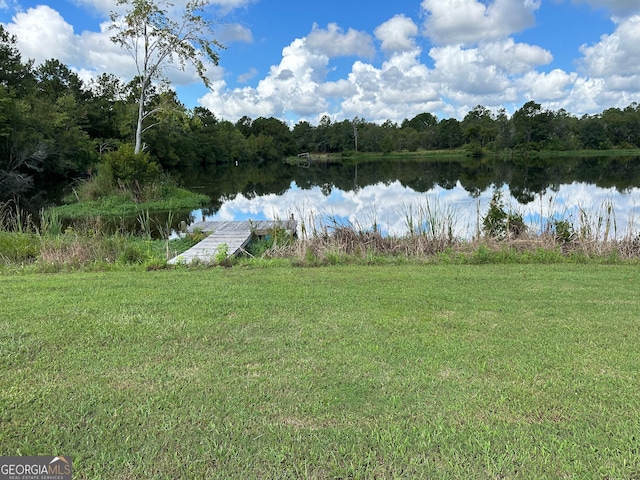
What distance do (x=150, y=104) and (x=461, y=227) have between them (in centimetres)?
3413

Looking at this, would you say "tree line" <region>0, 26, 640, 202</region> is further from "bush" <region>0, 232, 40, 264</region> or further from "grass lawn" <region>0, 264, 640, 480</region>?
"grass lawn" <region>0, 264, 640, 480</region>

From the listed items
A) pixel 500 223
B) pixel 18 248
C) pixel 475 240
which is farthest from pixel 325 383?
pixel 18 248

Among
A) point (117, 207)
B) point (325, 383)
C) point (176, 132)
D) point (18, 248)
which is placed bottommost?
point (325, 383)

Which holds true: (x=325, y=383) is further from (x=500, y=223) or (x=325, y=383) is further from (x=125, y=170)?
(x=125, y=170)

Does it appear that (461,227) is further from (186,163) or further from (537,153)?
(537,153)

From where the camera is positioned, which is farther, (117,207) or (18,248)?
(117,207)

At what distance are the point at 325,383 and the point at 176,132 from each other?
4624 cm

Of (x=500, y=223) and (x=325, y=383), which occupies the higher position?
(x=500, y=223)

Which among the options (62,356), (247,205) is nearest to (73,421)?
(62,356)

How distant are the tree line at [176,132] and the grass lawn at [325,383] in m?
20.1

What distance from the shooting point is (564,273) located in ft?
18.7

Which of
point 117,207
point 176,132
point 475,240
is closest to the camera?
point 475,240

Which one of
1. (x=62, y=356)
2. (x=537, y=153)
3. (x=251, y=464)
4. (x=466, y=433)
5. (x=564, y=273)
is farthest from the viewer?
(x=537, y=153)

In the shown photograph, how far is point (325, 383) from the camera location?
2.76 meters
